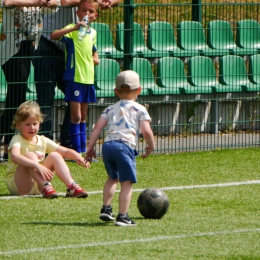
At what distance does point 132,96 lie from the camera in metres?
7.55

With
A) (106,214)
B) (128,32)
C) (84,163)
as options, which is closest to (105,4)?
(128,32)

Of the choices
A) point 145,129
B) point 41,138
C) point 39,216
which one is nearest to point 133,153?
point 145,129

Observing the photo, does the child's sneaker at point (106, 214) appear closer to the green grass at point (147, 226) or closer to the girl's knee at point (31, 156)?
the green grass at point (147, 226)

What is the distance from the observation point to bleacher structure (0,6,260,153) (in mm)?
12258

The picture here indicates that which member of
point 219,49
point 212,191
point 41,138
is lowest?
point 212,191

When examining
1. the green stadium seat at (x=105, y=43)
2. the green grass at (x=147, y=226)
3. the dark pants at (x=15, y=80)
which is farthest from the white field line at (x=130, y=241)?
→ the green stadium seat at (x=105, y=43)

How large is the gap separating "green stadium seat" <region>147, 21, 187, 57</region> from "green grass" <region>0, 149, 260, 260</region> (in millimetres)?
2990

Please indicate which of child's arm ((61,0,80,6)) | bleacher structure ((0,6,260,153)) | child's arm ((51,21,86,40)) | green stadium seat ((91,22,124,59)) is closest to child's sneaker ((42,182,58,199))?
child's arm ((51,21,86,40))

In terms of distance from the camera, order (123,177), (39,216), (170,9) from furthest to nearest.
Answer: (170,9)
(39,216)
(123,177)

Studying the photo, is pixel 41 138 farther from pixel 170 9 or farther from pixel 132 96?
pixel 170 9

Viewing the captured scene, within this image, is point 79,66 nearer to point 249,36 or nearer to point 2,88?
point 2,88

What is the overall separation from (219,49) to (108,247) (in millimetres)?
7631

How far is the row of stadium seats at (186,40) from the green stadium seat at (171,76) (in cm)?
16

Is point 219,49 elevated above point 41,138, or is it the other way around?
point 219,49
